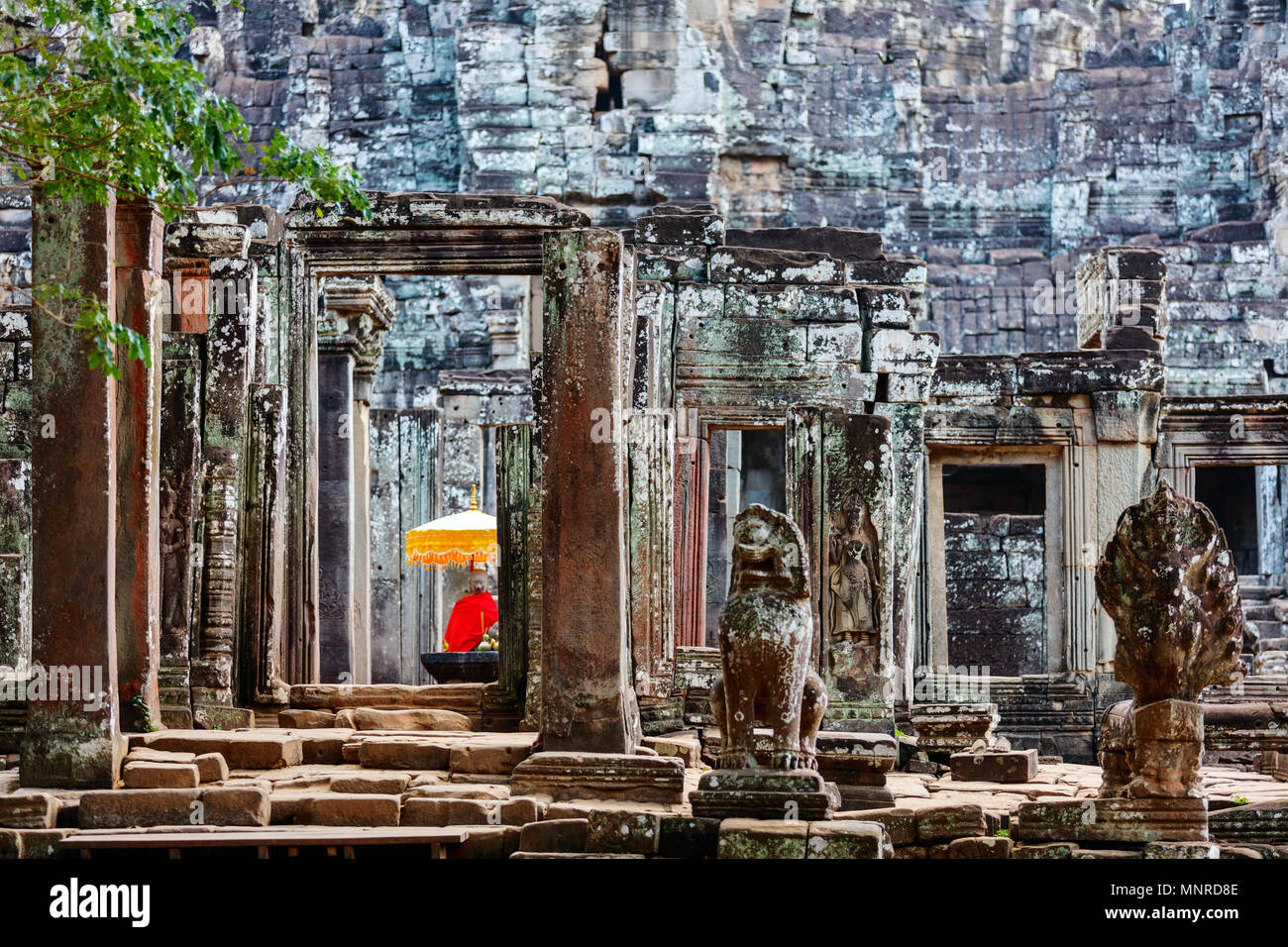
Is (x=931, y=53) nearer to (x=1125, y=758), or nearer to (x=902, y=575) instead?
(x=902, y=575)

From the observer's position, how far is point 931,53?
88.3ft

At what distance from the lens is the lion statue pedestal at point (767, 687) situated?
345 inches

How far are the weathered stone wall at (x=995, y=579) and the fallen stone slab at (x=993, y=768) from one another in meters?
8.22

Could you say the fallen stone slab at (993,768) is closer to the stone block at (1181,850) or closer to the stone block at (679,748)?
the stone block at (679,748)

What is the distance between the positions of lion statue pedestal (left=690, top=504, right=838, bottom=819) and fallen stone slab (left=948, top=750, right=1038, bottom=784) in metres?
2.69

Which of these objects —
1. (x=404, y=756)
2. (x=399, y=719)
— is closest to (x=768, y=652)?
(x=404, y=756)

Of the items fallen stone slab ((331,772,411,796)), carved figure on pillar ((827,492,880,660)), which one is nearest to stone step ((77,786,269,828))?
fallen stone slab ((331,772,411,796))

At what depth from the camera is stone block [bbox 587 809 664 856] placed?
8.52m

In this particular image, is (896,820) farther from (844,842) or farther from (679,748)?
(679,748)

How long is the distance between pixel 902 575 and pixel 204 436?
5145 millimetres

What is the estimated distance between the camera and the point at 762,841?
8.29m

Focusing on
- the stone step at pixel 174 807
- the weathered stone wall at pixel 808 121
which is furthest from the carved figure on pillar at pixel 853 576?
the weathered stone wall at pixel 808 121

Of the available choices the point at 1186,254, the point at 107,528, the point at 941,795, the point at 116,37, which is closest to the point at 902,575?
the point at 941,795

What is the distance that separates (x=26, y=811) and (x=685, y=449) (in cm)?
682
